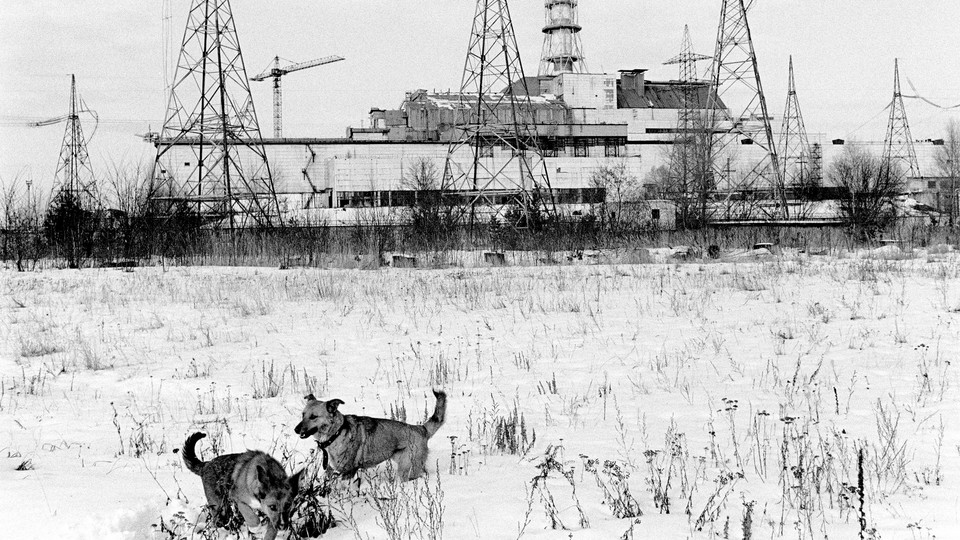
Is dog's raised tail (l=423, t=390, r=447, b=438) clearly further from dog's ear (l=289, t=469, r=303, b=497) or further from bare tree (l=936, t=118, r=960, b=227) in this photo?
bare tree (l=936, t=118, r=960, b=227)

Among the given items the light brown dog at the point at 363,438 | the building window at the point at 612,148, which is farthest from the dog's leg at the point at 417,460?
the building window at the point at 612,148

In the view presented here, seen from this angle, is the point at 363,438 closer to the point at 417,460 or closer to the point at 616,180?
the point at 417,460

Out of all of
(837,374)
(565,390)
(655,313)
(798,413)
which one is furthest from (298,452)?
(655,313)

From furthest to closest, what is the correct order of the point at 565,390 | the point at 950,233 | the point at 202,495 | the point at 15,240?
the point at 950,233 → the point at 15,240 → the point at 565,390 → the point at 202,495

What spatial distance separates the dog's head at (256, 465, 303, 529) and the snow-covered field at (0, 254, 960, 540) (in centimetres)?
36

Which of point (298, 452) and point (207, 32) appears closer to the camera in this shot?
point (298, 452)

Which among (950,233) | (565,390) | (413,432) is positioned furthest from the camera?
(950,233)

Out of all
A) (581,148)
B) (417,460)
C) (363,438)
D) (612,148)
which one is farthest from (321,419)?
(612,148)

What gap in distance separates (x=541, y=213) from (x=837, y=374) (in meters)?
18.5

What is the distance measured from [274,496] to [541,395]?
3480 millimetres

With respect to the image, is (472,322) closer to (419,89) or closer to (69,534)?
(69,534)

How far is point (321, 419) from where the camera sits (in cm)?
401

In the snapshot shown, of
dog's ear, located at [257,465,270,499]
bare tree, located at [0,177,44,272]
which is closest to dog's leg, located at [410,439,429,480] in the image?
dog's ear, located at [257,465,270,499]

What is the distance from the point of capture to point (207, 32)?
87.1ft
